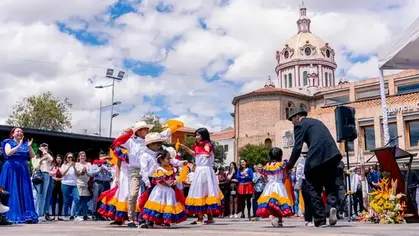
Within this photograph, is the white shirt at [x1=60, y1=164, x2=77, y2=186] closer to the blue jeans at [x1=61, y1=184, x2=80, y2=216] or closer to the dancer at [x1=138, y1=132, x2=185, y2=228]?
the blue jeans at [x1=61, y1=184, x2=80, y2=216]

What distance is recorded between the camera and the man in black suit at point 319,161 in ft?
24.2

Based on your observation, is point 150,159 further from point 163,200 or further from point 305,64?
point 305,64

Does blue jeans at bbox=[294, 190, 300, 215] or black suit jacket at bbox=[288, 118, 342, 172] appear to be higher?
black suit jacket at bbox=[288, 118, 342, 172]

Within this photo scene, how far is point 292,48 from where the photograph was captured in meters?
97.4

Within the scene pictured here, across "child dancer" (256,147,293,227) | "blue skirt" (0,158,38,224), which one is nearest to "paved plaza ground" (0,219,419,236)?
"child dancer" (256,147,293,227)

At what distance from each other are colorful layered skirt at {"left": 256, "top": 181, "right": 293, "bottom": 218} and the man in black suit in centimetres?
101

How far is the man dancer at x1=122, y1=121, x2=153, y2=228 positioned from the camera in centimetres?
845

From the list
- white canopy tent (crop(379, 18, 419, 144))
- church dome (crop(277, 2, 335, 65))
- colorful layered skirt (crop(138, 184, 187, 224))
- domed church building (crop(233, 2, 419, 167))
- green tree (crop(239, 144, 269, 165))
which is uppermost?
church dome (crop(277, 2, 335, 65))

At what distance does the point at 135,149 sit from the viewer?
8648 millimetres

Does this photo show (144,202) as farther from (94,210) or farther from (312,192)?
(94,210)

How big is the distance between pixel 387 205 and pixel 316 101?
75.4 m

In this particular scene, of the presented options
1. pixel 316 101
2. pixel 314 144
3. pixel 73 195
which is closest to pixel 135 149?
pixel 314 144

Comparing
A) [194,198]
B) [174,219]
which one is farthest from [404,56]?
[174,219]

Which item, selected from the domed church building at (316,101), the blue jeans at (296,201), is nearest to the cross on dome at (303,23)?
the domed church building at (316,101)
